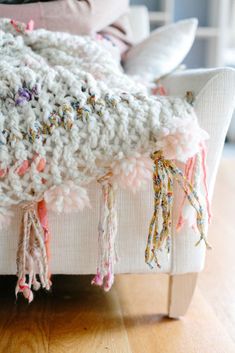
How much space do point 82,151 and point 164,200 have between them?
17 cm

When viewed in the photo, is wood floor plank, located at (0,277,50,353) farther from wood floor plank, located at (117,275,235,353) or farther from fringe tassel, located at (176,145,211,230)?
fringe tassel, located at (176,145,211,230)

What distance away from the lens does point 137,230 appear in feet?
3.15

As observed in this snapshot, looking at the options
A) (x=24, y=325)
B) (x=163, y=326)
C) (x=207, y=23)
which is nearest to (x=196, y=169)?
(x=163, y=326)

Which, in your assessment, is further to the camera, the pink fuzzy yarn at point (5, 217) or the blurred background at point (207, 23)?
the blurred background at point (207, 23)

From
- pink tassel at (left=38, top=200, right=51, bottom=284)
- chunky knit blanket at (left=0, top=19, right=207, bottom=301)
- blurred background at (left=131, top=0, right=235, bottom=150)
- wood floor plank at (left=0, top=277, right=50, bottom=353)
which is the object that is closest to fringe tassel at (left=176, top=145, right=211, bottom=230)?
chunky knit blanket at (left=0, top=19, right=207, bottom=301)

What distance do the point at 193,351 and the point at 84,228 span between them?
0.30 m

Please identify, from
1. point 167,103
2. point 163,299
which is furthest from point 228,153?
point 167,103

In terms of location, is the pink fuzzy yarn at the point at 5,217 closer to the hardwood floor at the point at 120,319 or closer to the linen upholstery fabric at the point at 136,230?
the linen upholstery fabric at the point at 136,230

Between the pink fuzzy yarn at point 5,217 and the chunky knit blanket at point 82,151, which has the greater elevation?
the chunky knit blanket at point 82,151

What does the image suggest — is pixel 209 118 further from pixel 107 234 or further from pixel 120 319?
pixel 120 319

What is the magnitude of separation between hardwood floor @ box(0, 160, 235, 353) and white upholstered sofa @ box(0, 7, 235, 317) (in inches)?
4.3

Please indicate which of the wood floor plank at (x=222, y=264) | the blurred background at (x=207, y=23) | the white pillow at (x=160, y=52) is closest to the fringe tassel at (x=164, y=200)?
the wood floor plank at (x=222, y=264)

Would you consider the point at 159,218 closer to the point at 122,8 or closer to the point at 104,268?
the point at 104,268

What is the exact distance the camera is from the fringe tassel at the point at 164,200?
0.87m
